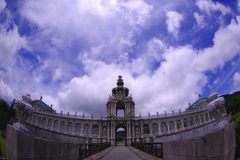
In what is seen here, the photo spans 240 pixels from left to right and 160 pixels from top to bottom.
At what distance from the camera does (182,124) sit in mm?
54469

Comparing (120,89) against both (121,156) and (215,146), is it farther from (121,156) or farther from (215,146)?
(215,146)

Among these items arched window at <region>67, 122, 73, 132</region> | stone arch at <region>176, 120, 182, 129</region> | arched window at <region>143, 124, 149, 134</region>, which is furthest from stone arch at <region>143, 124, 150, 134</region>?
arched window at <region>67, 122, 73, 132</region>

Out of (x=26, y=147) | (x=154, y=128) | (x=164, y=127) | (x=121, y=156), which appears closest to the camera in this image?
(x=26, y=147)

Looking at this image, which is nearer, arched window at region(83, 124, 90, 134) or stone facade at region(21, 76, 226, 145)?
stone facade at region(21, 76, 226, 145)

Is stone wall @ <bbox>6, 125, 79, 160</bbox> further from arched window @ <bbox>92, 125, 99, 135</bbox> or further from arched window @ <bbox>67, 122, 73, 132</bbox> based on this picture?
arched window @ <bbox>67, 122, 73, 132</bbox>

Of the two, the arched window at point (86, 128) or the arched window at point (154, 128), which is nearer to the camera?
the arched window at point (86, 128)

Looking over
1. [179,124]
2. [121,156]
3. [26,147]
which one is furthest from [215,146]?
[179,124]

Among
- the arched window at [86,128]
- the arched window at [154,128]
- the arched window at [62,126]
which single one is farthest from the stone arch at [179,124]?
the arched window at [62,126]

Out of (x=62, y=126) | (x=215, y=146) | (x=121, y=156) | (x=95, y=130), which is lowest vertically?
(x=121, y=156)

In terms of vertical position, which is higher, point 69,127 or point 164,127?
point 69,127

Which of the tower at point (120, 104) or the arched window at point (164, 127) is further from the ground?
the tower at point (120, 104)

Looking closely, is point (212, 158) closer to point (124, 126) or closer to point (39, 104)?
point (124, 126)

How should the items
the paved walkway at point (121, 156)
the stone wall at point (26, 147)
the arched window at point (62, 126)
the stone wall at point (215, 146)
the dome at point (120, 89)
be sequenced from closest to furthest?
the stone wall at point (215, 146) < the stone wall at point (26, 147) < the paved walkway at point (121, 156) < the arched window at point (62, 126) < the dome at point (120, 89)

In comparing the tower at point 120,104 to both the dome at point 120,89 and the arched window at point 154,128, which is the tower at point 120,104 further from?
the arched window at point 154,128
